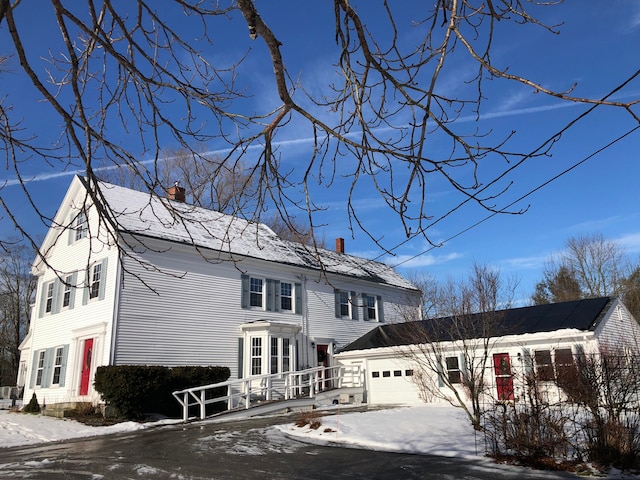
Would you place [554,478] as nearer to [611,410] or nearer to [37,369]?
[611,410]

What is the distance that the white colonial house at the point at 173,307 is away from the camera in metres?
17.8

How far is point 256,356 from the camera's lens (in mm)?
20641

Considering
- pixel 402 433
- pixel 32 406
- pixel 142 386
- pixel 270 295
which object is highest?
pixel 270 295

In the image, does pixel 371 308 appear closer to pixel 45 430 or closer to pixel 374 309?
pixel 374 309

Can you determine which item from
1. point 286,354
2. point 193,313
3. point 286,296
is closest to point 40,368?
point 193,313

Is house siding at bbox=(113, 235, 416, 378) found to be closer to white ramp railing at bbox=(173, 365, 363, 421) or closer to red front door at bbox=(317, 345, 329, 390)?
red front door at bbox=(317, 345, 329, 390)

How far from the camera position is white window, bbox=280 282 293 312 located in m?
22.8

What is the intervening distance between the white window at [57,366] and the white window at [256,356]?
750 centimetres

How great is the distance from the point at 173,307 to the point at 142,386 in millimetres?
3453

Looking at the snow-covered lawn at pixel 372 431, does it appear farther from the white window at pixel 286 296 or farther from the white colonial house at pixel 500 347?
the white window at pixel 286 296

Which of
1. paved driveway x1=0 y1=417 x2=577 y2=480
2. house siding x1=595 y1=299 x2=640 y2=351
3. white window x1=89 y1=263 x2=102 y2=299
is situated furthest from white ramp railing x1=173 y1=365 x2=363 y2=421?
house siding x1=595 y1=299 x2=640 y2=351

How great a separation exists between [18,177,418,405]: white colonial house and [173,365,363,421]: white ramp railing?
641 millimetres

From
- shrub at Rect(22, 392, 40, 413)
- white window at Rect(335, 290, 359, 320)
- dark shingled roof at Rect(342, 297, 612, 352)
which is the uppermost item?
white window at Rect(335, 290, 359, 320)

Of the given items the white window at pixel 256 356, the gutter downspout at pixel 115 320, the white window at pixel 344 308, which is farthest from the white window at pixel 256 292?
the gutter downspout at pixel 115 320
